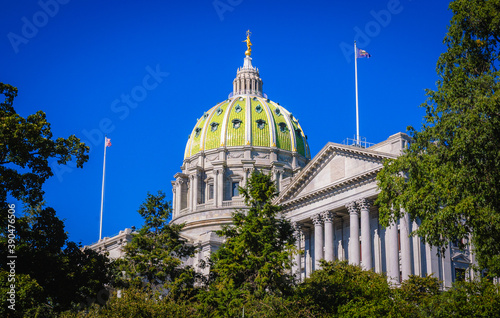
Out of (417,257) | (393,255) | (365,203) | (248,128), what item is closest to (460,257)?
(417,257)

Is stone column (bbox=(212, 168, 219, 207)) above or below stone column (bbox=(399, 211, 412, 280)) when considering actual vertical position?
above

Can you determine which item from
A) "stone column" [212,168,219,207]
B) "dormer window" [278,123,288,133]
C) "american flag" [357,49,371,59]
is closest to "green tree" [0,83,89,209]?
"american flag" [357,49,371,59]

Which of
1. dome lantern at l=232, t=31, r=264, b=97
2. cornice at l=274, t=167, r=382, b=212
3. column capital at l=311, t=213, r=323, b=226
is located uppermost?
dome lantern at l=232, t=31, r=264, b=97

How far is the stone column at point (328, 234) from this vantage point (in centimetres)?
6078

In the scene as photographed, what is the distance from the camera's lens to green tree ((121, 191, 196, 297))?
5009cm

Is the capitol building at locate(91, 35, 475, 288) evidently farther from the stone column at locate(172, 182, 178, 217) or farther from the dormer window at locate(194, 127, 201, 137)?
the dormer window at locate(194, 127, 201, 137)

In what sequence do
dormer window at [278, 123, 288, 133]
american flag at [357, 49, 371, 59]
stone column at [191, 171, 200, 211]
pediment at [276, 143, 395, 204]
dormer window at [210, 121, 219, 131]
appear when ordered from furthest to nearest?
dormer window at [210, 121, 219, 131], dormer window at [278, 123, 288, 133], stone column at [191, 171, 200, 211], american flag at [357, 49, 371, 59], pediment at [276, 143, 395, 204]

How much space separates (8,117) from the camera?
3547 centimetres

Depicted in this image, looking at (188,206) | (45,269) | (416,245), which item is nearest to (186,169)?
(188,206)

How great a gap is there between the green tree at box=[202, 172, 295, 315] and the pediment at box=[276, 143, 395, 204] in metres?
15.3

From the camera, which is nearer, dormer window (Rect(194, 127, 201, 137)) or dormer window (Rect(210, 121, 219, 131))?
dormer window (Rect(210, 121, 219, 131))

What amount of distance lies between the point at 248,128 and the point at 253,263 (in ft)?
233

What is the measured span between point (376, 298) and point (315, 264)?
24781mm

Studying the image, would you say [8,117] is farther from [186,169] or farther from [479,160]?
[186,169]
